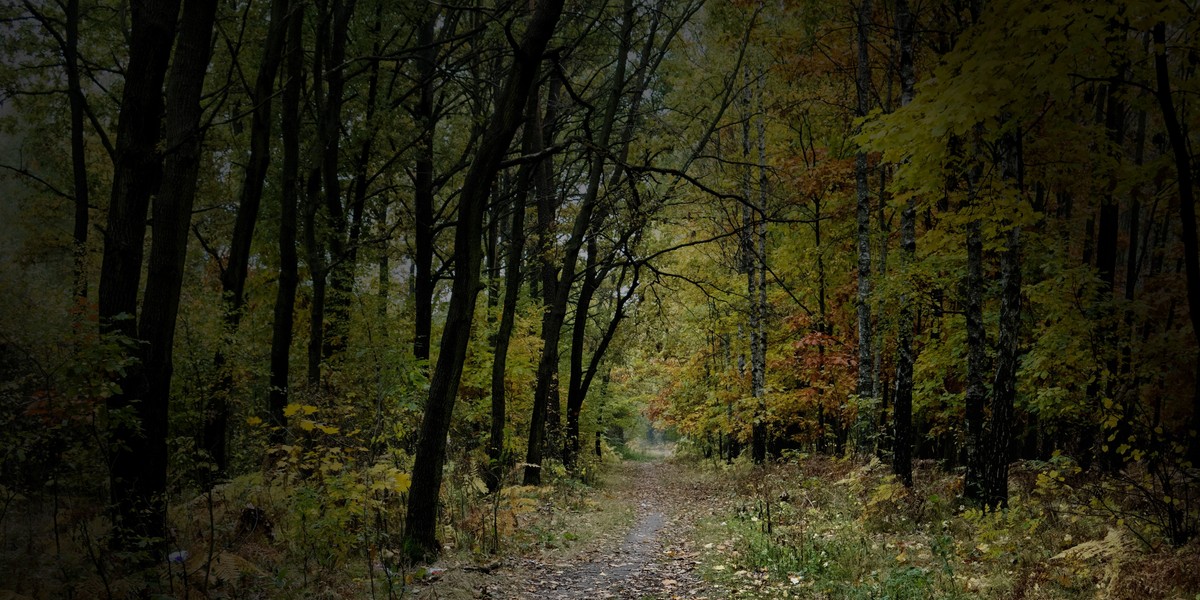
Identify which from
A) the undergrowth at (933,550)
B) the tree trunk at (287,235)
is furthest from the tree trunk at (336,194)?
the undergrowth at (933,550)

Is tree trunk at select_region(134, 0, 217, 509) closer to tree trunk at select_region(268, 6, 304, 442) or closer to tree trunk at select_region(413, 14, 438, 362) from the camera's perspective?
tree trunk at select_region(268, 6, 304, 442)

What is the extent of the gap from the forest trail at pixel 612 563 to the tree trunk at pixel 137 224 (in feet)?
9.51

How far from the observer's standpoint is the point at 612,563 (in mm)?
8094

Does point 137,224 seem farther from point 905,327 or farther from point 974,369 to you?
point 905,327

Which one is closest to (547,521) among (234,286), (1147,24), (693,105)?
(234,286)

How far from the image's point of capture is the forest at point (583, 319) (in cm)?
550

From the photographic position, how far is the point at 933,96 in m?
5.31

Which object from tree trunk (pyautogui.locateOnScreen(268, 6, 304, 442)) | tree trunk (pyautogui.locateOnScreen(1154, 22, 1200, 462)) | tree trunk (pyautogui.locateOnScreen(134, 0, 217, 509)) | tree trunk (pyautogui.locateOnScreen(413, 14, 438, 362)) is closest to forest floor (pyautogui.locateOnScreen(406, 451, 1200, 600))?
tree trunk (pyautogui.locateOnScreen(1154, 22, 1200, 462))

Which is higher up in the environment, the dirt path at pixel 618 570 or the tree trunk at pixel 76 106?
the tree trunk at pixel 76 106

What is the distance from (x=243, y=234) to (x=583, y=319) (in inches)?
303

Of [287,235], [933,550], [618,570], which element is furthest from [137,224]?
[933,550]

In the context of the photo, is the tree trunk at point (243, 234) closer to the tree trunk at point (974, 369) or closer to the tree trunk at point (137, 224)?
the tree trunk at point (137, 224)

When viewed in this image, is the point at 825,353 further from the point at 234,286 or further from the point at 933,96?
the point at 234,286

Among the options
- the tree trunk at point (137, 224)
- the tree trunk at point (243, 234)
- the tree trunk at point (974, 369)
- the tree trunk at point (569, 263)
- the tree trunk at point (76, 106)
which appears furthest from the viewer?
the tree trunk at point (76, 106)
